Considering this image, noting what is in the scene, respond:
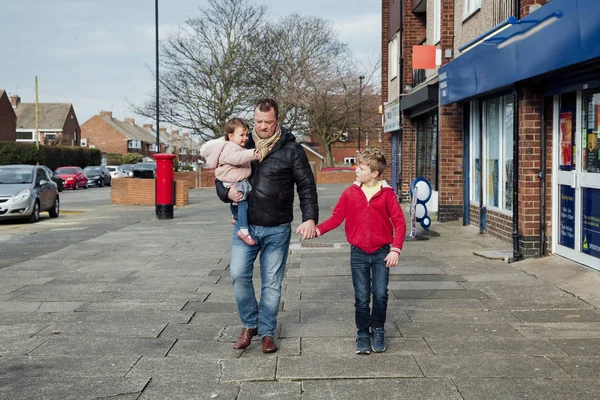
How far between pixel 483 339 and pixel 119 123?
108529mm

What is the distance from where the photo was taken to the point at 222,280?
8445 millimetres

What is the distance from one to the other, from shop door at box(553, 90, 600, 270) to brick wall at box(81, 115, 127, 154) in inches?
3826

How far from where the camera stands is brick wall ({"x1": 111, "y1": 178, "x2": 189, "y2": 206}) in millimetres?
24422

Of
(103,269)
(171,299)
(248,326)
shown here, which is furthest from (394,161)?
(248,326)

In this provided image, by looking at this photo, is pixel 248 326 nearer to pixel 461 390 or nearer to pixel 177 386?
pixel 177 386

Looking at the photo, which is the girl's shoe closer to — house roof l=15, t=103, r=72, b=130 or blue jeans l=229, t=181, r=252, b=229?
blue jeans l=229, t=181, r=252, b=229

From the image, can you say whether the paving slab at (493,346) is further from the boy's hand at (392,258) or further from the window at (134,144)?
the window at (134,144)

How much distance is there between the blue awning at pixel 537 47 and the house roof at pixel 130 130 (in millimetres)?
95814

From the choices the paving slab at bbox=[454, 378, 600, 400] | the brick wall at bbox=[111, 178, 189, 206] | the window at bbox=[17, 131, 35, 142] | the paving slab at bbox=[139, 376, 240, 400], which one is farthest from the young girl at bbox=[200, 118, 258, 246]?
the window at bbox=[17, 131, 35, 142]

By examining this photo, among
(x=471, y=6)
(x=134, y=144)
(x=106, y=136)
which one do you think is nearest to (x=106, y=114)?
(x=106, y=136)

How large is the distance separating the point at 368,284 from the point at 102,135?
102 m

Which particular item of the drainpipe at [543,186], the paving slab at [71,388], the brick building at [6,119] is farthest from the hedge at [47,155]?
the paving slab at [71,388]

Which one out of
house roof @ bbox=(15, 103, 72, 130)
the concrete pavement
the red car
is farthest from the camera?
house roof @ bbox=(15, 103, 72, 130)

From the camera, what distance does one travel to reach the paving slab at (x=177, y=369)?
4652 millimetres
